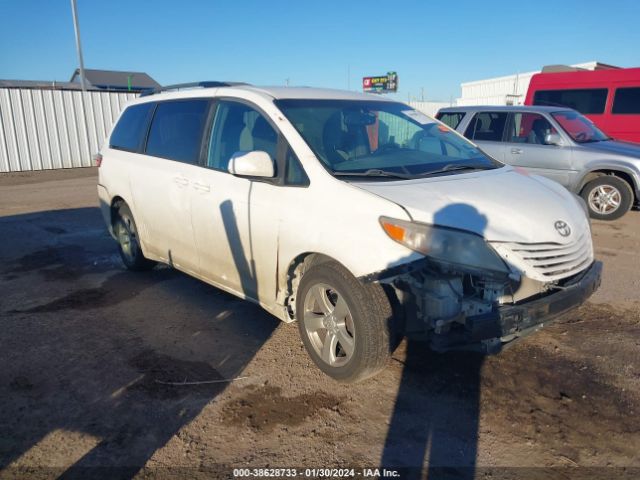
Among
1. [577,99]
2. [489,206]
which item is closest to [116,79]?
[577,99]

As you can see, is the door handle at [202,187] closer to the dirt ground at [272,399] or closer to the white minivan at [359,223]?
the white minivan at [359,223]

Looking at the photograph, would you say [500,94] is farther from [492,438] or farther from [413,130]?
[492,438]

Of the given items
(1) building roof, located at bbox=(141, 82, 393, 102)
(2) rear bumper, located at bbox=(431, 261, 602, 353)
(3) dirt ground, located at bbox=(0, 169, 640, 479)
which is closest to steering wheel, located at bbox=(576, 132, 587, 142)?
(3) dirt ground, located at bbox=(0, 169, 640, 479)

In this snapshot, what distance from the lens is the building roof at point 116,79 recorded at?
5050cm

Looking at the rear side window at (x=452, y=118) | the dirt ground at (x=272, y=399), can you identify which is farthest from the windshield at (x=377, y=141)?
the rear side window at (x=452, y=118)

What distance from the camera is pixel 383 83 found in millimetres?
29625

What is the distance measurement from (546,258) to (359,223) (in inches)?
44.7

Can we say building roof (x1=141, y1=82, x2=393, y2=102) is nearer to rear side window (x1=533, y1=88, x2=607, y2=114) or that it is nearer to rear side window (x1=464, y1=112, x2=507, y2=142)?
rear side window (x1=464, y1=112, x2=507, y2=142)

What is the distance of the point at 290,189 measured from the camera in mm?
3475

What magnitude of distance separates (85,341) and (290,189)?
6.90ft

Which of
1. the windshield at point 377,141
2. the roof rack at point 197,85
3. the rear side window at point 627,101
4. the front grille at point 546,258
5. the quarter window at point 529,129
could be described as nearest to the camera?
the front grille at point 546,258

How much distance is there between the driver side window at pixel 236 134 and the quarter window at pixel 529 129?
241 inches

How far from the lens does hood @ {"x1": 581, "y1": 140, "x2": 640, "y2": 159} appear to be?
7.96 m

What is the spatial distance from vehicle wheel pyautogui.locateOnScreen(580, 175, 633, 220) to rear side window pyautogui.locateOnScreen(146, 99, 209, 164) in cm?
666
